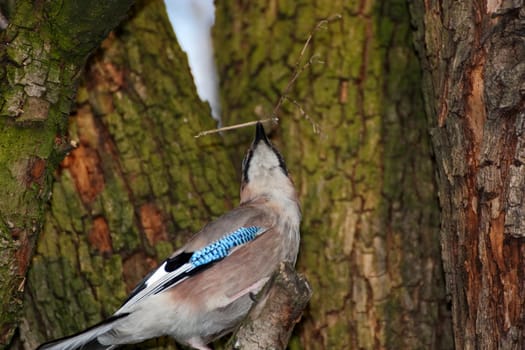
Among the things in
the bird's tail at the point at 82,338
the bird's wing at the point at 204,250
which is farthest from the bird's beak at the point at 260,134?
the bird's tail at the point at 82,338

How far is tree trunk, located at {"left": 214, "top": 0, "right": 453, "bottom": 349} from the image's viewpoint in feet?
15.7

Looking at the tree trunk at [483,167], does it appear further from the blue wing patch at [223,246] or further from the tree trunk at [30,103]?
the tree trunk at [30,103]

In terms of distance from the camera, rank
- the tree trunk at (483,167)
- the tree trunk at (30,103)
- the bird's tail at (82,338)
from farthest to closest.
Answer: the bird's tail at (82,338) → the tree trunk at (30,103) → the tree trunk at (483,167)

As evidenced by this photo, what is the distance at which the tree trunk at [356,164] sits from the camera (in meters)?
4.78

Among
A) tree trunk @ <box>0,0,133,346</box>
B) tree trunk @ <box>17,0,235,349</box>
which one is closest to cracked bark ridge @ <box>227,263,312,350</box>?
tree trunk @ <box>0,0,133,346</box>

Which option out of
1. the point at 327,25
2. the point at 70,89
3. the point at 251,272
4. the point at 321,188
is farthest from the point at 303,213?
the point at 70,89

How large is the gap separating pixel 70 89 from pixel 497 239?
2118 mm

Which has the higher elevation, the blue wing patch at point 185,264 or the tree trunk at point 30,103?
the tree trunk at point 30,103

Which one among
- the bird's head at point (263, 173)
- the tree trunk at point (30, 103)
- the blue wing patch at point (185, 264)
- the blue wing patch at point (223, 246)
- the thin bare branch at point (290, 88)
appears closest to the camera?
the tree trunk at point (30, 103)

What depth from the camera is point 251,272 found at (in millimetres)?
4660

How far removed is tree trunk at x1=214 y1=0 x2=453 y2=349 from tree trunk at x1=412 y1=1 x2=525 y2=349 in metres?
0.78

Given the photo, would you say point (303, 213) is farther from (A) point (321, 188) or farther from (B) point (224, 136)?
(B) point (224, 136)

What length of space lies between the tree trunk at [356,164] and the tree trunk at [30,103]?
1435 mm

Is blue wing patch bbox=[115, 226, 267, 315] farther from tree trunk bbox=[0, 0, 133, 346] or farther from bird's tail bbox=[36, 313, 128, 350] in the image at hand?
tree trunk bbox=[0, 0, 133, 346]
